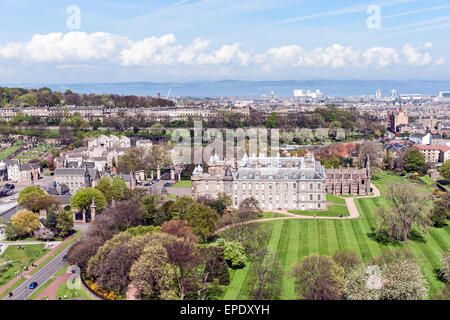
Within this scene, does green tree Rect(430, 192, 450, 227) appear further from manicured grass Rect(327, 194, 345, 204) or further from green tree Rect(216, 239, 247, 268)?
green tree Rect(216, 239, 247, 268)

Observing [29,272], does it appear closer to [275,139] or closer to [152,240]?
[152,240]

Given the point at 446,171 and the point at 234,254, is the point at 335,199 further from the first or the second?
the point at 234,254

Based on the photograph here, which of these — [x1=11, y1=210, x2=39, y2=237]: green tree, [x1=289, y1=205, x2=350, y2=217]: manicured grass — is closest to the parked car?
[x1=11, y1=210, x2=39, y2=237]: green tree

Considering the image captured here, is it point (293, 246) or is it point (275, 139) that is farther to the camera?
point (275, 139)

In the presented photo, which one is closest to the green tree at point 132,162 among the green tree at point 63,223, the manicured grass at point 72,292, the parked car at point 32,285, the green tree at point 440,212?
the green tree at point 63,223
